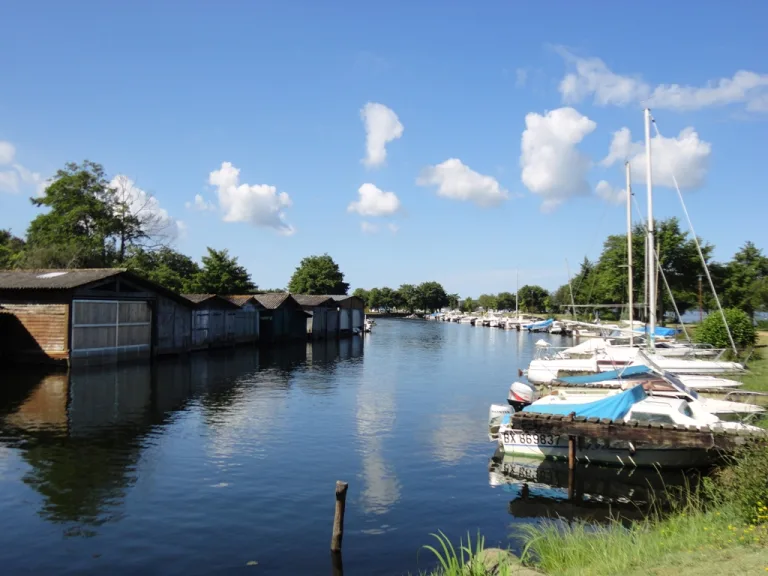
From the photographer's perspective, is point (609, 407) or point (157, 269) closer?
point (609, 407)

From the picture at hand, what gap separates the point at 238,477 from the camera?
15.1 metres

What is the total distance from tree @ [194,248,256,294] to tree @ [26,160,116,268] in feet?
33.0

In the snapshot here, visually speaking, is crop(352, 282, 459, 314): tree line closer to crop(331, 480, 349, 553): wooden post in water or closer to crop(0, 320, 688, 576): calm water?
crop(0, 320, 688, 576): calm water

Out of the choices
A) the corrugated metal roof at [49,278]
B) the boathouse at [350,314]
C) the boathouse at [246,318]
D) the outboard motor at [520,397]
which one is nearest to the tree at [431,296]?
the boathouse at [350,314]

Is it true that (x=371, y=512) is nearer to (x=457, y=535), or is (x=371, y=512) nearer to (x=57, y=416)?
(x=457, y=535)

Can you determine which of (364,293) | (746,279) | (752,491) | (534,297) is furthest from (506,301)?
(752,491)

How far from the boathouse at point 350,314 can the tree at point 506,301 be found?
89.6 metres

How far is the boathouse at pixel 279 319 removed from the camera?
56.6 m

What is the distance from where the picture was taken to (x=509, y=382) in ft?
113

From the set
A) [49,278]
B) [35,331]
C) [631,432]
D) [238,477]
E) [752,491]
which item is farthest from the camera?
[49,278]

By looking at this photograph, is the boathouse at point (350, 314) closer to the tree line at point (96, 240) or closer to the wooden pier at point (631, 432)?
the tree line at point (96, 240)

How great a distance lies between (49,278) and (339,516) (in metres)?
29.2

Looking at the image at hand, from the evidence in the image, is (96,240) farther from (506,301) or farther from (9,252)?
(506,301)

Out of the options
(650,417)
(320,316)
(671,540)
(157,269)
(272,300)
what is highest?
(157,269)
